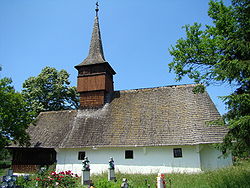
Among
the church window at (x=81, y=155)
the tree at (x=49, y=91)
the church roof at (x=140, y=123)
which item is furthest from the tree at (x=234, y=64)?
the tree at (x=49, y=91)

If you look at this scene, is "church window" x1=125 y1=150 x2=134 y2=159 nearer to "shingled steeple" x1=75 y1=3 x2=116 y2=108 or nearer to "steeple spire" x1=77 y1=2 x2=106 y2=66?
"shingled steeple" x1=75 y1=3 x2=116 y2=108

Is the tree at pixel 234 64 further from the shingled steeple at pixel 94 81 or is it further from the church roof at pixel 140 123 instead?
the shingled steeple at pixel 94 81

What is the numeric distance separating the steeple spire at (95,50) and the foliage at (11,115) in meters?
6.88

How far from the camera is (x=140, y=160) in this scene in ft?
45.6

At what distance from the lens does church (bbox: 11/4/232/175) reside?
13258mm

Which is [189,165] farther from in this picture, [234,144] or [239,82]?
[239,82]

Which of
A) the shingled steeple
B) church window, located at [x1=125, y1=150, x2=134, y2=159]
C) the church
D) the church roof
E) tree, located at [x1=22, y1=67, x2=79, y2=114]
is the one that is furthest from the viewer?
tree, located at [x1=22, y1=67, x2=79, y2=114]

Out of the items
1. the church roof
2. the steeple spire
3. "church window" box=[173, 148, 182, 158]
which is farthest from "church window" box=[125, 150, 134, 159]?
the steeple spire

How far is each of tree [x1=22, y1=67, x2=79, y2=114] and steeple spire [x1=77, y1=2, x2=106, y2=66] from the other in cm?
972

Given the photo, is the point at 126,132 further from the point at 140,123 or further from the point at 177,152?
the point at 177,152

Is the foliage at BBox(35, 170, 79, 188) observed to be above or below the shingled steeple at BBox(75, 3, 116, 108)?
below

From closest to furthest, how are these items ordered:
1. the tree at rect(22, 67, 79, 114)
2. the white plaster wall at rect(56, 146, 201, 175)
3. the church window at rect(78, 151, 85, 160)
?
the white plaster wall at rect(56, 146, 201, 175) < the church window at rect(78, 151, 85, 160) < the tree at rect(22, 67, 79, 114)

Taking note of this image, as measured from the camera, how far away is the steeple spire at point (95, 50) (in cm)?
1963

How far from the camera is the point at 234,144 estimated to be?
666 cm
